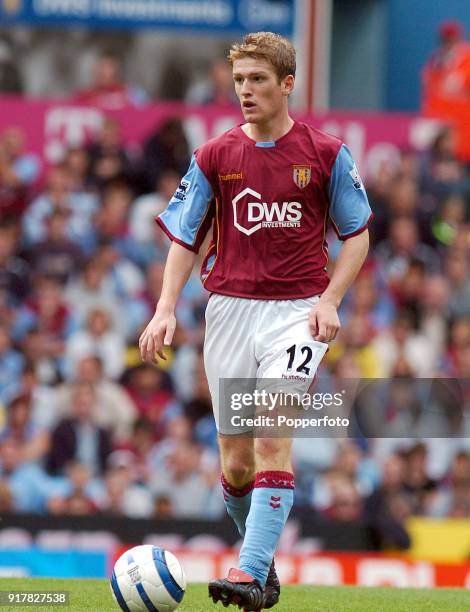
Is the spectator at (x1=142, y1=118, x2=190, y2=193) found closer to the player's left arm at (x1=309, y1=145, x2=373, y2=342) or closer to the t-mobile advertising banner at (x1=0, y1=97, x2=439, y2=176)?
the t-mobile advertising banner at (x1=0, y1=97, x2=439, y2=176)

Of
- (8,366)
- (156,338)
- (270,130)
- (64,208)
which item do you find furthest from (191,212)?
(64,208)

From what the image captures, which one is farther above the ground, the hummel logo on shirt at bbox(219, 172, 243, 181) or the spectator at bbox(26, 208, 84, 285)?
the hummel logo on shirt at bbox(219, 172, 243, 181)

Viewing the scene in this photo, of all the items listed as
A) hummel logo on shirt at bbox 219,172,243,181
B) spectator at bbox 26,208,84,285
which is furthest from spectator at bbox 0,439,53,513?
hummel logo on shirt at bbox 219,172,243,181

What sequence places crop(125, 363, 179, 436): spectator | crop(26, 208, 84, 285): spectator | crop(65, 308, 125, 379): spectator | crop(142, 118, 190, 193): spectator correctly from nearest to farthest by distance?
crop(125, 363, 179, 436): spectator → crop(65, 308, 125, 379): spectator → crop(26, 208, 84, 285): spectator → crop(142, 118, 190, 193): spectator

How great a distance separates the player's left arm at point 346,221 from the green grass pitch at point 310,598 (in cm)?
153

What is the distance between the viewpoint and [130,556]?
258 inches

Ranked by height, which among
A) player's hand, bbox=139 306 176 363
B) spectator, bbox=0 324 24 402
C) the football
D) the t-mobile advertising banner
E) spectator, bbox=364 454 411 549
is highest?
player's hand, bbox=139 306 176 363

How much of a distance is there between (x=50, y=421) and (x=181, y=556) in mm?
2664

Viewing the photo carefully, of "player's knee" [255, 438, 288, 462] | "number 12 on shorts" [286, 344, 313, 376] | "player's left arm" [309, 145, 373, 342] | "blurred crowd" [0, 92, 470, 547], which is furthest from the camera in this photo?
"blurred crowd" [0, 92, 470, 547]

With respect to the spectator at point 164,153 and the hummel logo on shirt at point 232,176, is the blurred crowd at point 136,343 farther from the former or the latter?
the hummel logo on shirt at point 232,176

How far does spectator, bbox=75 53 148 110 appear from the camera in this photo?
1546 cm

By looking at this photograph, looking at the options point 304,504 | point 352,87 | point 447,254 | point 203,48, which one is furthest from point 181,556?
point 352,87

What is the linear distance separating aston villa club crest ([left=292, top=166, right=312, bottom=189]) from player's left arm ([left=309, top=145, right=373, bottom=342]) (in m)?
0.12

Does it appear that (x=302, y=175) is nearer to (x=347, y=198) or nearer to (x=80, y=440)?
(x=347, y=198)
